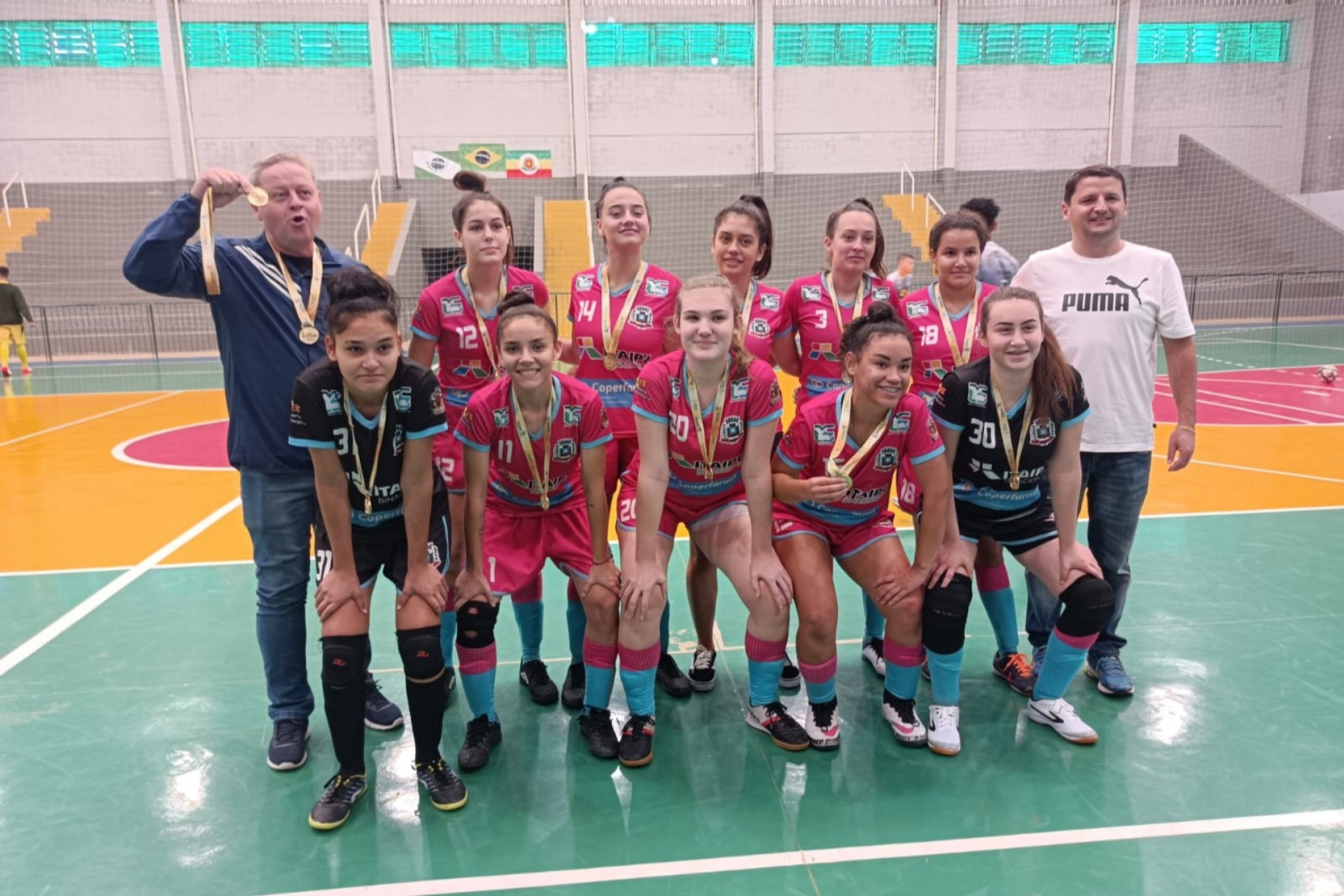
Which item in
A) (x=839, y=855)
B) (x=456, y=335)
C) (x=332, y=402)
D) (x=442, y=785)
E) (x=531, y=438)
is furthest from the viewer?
(x=456, y=335)

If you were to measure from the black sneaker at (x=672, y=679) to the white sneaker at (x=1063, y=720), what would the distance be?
61.7 inches

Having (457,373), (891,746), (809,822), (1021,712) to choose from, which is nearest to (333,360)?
(457,373)

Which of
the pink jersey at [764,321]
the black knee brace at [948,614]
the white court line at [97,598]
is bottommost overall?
the white court line at [97,598]

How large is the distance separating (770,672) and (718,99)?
21808mm

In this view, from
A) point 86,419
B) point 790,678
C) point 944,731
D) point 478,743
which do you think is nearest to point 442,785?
point 478,743

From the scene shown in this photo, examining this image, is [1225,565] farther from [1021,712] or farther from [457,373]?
[457,373]

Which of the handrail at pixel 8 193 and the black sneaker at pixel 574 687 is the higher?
the handrail at pixel 8 193

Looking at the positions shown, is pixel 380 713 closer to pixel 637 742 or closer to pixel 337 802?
pixel 337 802

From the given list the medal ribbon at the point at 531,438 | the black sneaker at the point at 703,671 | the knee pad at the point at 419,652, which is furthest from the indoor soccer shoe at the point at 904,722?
the knee pad at the point at 419,652

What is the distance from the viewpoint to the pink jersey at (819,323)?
14.0 feet

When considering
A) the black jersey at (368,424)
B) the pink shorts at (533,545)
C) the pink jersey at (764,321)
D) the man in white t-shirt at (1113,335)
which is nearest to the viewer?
the black jersey at (368,424)

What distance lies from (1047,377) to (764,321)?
1.35 metres

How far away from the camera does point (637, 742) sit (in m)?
3.50

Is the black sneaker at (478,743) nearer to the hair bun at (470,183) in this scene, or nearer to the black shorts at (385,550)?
the black shorts at (385,550)
